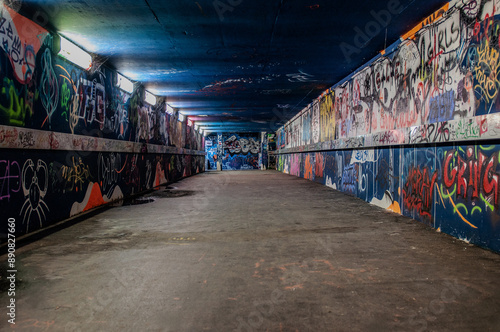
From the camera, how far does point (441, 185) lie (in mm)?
4762

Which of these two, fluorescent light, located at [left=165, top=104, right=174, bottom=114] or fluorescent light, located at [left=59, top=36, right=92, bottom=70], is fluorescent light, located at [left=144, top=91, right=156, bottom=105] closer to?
fluorescent light, located at [left=165, top=104, right=174, bottom=114]

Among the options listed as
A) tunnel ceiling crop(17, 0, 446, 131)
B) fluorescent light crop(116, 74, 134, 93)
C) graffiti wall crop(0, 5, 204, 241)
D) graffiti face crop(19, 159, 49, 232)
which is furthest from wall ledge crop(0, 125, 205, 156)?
tunnel ceiling crop(17, 0, 446, 131)

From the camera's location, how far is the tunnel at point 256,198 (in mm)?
2512

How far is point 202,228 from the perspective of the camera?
5.05 metres

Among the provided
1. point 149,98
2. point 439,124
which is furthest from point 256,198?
point 149,98

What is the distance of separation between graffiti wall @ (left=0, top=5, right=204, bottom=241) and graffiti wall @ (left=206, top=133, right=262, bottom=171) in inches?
839

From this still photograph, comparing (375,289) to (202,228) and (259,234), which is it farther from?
(202,228)

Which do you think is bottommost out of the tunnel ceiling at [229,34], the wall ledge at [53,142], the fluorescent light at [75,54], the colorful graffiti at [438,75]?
the wall ledge at [53,142]

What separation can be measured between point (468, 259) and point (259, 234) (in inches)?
101

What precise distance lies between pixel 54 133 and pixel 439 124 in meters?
6.36

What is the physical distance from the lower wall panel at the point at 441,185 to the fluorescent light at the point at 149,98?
7639 millimetres

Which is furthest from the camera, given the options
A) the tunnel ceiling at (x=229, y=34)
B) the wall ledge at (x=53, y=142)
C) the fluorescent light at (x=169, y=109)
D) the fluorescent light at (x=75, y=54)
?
the fluorescent light at (x=169, y=109)

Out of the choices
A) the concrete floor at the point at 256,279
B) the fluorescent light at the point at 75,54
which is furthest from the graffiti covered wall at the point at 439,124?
the fluorescent light at the point at 75,54

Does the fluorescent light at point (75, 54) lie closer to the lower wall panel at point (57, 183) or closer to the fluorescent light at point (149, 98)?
the lower wall panel at point (57, 183)
